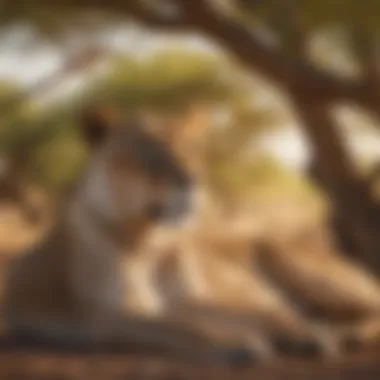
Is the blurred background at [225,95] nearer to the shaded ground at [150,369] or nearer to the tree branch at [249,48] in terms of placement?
the tree branch at [249,48]

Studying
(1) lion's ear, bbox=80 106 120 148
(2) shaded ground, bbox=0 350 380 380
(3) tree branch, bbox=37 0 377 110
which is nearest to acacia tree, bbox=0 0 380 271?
(3) tree branch, bbox=37 0 377 110

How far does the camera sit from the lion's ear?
132cm

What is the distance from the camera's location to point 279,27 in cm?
137

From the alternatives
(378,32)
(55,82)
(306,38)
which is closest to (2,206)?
(55,82)

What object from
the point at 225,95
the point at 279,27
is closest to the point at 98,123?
the point at 225,95

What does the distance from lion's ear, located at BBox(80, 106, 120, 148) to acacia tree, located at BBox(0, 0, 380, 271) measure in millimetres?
167

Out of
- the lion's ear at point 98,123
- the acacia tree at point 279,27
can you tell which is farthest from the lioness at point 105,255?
the acacia tree at point 279,27

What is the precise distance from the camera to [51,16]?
1368 mm

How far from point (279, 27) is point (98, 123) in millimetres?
367

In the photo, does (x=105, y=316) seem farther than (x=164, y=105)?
No

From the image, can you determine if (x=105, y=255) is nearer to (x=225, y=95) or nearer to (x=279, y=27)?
(x=225, y=95)

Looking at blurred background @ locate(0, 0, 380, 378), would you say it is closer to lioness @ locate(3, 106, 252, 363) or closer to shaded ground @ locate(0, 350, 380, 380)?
lioness @ locate(3, 106, 252, 363)

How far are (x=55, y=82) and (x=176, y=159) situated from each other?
26 centimetres

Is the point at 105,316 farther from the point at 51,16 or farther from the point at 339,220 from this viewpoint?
the point at 51,16
